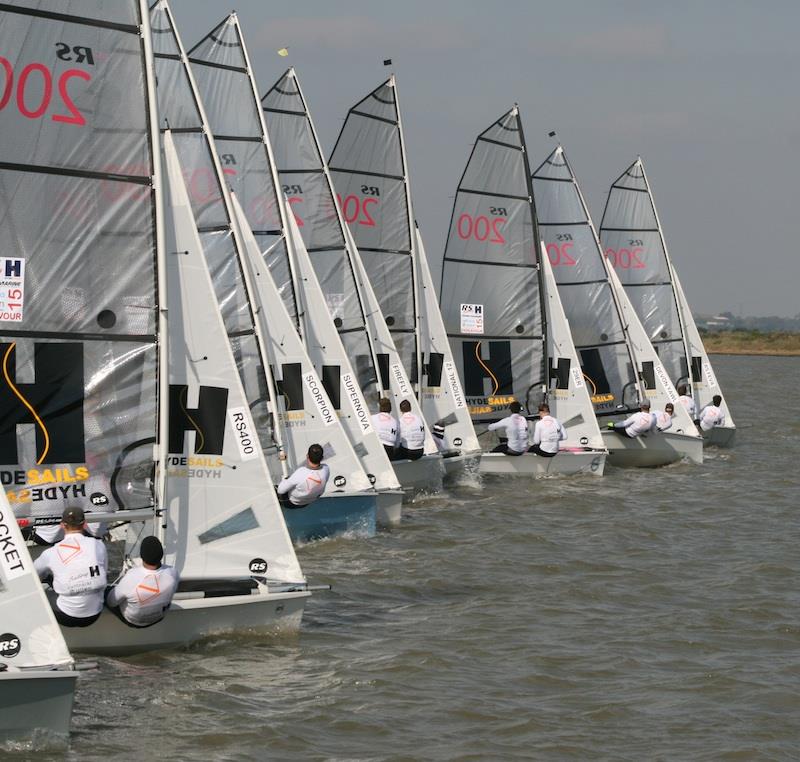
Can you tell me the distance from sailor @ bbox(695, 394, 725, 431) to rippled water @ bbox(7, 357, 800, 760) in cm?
855

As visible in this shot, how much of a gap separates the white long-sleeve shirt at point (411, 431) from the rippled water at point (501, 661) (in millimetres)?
914

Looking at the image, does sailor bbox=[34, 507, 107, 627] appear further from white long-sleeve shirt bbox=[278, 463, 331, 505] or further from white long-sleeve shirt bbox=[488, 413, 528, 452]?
white long-sleeve shirt bbox=[488, 413, 528, 452]

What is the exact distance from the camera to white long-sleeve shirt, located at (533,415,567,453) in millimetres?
20222

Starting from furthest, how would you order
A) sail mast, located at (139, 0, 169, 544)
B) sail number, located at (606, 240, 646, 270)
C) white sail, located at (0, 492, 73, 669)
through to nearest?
sail number, located at (606, 240, 646, 270), sail mast, located at (139, 0, 169, 544), white sail, located at (0, 492, 73, 669)

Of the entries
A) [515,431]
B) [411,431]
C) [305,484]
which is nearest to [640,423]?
[515,431]

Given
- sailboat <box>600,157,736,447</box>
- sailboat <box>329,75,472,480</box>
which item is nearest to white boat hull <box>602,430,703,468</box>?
sailboat <box>329,75,472,480</box>

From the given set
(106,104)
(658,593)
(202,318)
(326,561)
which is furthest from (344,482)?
(106,104)

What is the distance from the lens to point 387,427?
17594 mm

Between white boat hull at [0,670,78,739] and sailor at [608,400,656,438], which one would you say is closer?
white boat hull at [0,670,78,739]

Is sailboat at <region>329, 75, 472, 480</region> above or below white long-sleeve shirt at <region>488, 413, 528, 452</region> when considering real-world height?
above

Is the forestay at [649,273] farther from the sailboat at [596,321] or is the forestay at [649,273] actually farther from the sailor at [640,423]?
the sailor at [640,423]

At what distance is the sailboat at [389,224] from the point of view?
20.6m

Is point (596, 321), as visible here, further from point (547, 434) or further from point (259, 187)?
point (259, 187)

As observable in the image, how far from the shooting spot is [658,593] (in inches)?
533
